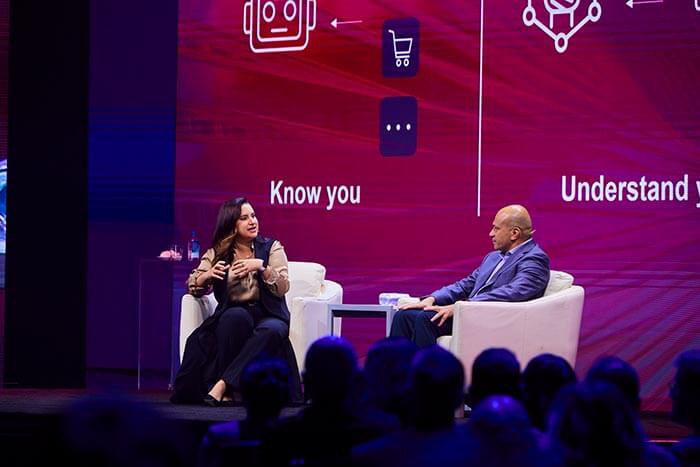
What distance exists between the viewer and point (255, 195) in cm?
643

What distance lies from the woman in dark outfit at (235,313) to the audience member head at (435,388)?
2.99 meters

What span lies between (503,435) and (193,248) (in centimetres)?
479

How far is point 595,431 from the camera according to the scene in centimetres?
179

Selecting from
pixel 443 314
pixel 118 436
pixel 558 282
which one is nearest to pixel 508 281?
pixel 558 282

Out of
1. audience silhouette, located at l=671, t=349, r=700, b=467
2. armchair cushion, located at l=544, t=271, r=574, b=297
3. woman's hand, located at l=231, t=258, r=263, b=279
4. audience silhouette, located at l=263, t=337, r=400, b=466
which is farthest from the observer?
armchair cushion, located at l=544, t=271, r=574, b=297

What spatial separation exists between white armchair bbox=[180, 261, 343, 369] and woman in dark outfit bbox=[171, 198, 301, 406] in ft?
0.29

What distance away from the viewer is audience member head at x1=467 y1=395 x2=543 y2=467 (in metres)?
1.72

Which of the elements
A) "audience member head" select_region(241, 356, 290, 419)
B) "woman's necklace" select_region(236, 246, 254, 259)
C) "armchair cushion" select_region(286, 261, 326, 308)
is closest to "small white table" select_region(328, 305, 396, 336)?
"armchair cushion" select_region(286, 261, 326, 308)

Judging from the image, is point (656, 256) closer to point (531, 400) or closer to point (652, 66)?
point (652, 66)

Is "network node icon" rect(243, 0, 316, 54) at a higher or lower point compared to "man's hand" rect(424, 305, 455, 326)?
higher

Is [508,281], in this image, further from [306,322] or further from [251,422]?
[251,422]

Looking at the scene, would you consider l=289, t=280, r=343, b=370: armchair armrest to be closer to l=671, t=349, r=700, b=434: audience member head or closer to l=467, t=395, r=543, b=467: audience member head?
l=671, t=349, r=700, b=434: audience member head

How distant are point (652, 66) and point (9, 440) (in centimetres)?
407

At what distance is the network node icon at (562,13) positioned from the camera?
19.0 ft
